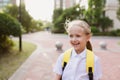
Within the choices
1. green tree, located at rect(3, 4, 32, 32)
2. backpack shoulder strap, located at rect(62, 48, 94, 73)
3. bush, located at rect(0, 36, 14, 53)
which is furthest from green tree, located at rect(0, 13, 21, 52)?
green tree, located at rect(3, 4, 32, 32)

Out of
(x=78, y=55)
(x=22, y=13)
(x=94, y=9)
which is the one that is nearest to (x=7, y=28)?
(x=78, y=55)

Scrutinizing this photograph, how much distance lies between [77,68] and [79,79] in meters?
0.10

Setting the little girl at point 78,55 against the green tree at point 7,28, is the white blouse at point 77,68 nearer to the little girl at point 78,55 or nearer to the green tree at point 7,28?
the little girl at point 78,55

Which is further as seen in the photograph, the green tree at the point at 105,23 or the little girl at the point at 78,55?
the green tree at the point at 105,23

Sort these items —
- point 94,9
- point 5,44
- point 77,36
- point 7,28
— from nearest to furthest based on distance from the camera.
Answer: point 77,36 < point 7,28 < point 5,44 < point 94,9

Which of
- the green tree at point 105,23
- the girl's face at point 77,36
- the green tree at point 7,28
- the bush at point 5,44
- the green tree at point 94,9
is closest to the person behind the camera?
the girl's face at point 77,36

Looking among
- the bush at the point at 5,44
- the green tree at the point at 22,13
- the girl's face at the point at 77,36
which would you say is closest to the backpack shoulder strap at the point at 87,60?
the girl's face at the point at 77,36

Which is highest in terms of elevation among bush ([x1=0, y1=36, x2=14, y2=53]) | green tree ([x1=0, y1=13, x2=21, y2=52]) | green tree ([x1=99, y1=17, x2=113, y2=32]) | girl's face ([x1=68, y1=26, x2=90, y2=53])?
girl's face ([x1=68, y1=26, x2=90, y2=53])

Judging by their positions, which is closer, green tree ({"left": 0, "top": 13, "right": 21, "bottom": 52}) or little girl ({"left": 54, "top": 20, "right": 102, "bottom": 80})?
little girl ({"left": 54, "top": 20, "right": 102, "bottom": 80})

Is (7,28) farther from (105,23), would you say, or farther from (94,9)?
(105,23)

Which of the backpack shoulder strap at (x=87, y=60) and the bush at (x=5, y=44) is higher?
the backpack shoulder strap at (x=87, y=60)

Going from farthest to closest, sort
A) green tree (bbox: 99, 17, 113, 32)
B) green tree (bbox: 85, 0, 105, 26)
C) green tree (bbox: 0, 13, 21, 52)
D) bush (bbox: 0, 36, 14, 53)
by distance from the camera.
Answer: green tree (bbox: 99, 17, 113, 32) → green tree (bbox: 85, 0, 105, 26) → bush (bbox: 0, 36, 14, 53) → green tree (bbox: 0, 13, 21, 52)

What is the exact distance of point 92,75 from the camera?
2.94m

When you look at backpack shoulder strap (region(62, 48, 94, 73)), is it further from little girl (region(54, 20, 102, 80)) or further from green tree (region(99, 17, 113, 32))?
green tree (region(99, 17, 113, 32))
